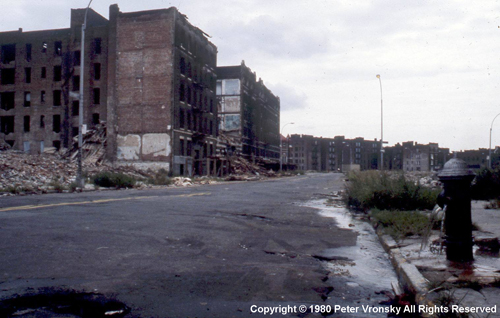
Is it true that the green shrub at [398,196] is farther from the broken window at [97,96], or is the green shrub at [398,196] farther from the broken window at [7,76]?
the broken window at [7,76]

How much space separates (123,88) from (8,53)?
19164mm

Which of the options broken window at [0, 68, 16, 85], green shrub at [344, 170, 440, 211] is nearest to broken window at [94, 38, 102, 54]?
broken window at [0, 68, 16, 85]

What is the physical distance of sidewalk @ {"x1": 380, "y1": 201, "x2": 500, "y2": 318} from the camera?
2959mm

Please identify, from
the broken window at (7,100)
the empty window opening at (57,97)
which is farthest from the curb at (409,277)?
the broken window at (7,100)

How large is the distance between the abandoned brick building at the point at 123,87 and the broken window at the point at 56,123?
104mm

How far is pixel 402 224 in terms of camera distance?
6617mm

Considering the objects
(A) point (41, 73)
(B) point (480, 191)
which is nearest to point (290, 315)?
(B) point (480, 191)

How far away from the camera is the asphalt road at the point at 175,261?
3.29 meters

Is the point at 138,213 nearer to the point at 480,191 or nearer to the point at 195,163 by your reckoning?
the point at 480,191

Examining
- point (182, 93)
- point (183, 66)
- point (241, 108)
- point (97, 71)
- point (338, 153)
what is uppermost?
point (183, 66)

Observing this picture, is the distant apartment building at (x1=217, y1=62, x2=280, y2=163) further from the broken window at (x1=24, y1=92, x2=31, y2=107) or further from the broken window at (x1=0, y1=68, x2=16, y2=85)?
the broken window at (x1=0, y1=68, x2=16, y2=85)

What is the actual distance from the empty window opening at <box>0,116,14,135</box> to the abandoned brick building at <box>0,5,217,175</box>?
0.06 meters

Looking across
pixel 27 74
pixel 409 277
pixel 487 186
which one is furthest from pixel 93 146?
pixel 409 277

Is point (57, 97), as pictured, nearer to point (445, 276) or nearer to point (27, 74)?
point (27, 74)
